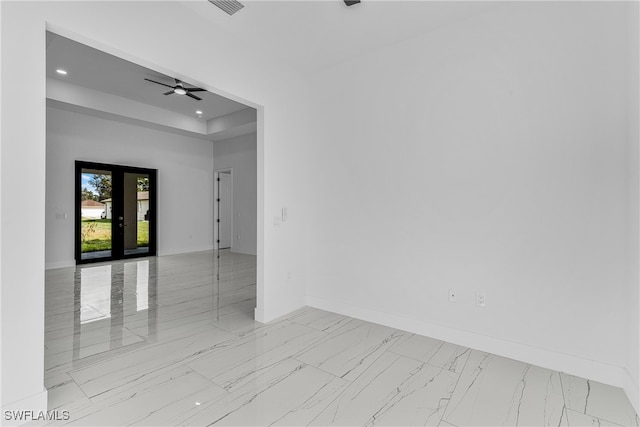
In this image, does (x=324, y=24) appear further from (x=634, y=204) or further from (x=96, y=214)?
(x=96, y=214)

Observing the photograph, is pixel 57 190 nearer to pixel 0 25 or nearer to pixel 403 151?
pixel 0 25

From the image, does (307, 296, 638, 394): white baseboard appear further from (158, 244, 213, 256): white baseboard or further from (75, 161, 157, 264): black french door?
(75, 161, 157, 264): black french door

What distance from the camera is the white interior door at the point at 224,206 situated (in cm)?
913

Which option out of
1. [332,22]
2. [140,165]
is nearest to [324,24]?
[332,22]

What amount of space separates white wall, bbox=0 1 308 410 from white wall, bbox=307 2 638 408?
72 centimetres

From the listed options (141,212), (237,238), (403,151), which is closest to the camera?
(403,151)

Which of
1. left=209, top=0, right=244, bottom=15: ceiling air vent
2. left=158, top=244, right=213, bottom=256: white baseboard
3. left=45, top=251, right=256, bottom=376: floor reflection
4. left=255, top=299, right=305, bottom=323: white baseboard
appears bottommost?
left=45, top=251, right=256, bottom=376: floor reflection

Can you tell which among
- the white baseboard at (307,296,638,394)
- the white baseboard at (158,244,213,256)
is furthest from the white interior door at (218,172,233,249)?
the white baseboard at (307,296,638,394)

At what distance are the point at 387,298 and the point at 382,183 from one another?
1.24 m

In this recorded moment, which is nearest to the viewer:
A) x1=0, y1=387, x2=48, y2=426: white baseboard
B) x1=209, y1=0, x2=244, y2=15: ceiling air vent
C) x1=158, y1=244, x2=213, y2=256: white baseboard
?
x1=0, y1=387, x2=48, y2=426: white baseboard

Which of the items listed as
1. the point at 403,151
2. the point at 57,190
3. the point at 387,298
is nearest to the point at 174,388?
the point at 387,298

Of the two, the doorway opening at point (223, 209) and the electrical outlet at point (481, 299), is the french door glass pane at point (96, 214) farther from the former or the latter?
the electrical outlet at point (481, 299)

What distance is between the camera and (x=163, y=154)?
8.00 m

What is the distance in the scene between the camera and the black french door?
684 cm
